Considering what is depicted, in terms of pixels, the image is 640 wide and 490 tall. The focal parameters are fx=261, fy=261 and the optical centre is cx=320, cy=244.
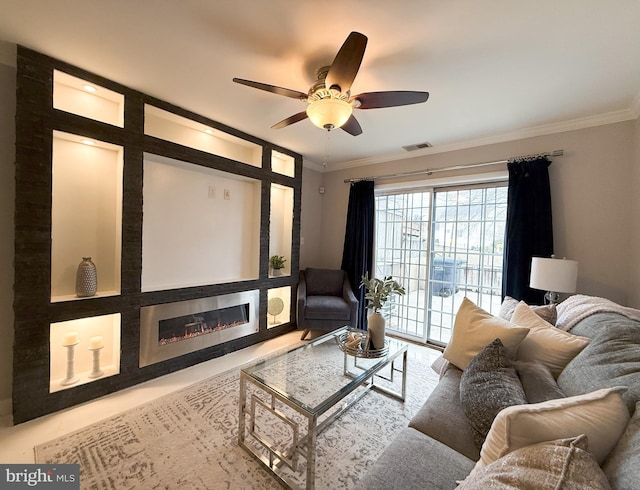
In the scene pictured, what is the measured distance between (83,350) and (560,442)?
10.4 feet

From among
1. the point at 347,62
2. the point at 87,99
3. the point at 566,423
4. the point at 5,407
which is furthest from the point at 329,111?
the point at 5,407

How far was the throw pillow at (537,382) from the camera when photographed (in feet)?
3.94

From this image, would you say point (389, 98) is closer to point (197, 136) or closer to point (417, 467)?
point (417, 467)

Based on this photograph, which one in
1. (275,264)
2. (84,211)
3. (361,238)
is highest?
(84,211)

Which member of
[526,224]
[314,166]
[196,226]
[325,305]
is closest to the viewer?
[526,224]

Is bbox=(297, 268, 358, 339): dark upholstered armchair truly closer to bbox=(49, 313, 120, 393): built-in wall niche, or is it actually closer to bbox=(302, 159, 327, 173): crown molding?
bbox=(302, 159, 327, 173): crown molding

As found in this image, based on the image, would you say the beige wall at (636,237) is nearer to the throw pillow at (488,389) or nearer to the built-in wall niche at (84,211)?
the throw pillow at (488,389)

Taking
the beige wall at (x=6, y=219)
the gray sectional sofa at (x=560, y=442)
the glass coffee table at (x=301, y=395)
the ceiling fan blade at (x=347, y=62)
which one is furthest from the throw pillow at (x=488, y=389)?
the beige wall at (x=6, y=219)

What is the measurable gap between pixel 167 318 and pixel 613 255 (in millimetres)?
4267

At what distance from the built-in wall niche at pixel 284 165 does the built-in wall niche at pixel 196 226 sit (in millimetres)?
646

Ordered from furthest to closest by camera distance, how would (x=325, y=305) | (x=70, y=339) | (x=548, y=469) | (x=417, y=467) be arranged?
(x=325, y=305)
(x=70, y=339)
(x=417, y=467)
(x=548, y=469)

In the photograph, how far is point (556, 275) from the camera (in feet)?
7.16

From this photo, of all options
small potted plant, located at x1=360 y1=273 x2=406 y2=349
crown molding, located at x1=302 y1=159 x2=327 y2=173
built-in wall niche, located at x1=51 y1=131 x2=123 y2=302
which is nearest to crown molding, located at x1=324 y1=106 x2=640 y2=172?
crown molding, located at x1=302 y1=159 x2=327 y2=173

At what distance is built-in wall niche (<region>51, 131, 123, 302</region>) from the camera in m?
2.11
